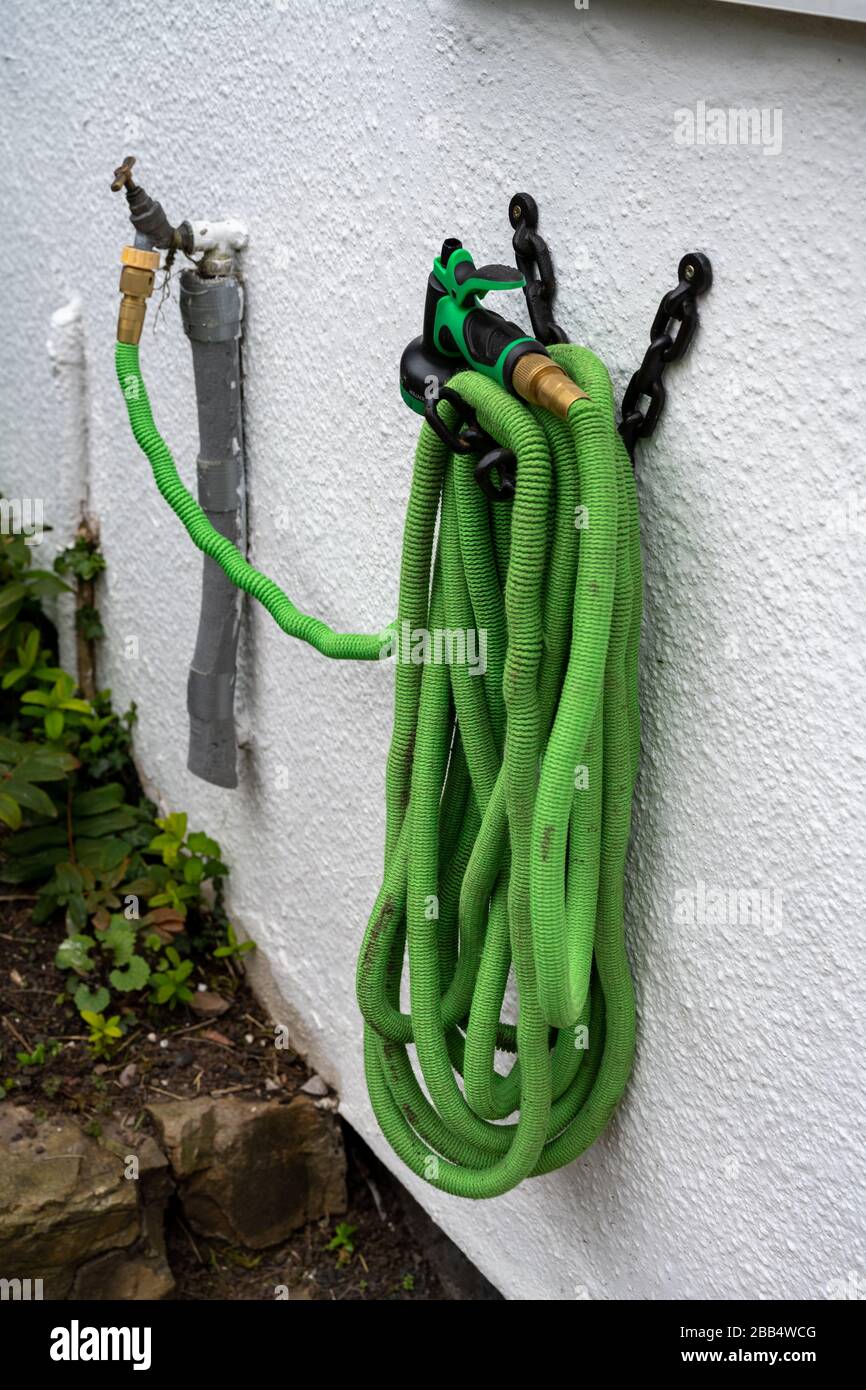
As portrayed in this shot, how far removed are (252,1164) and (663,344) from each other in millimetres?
1697

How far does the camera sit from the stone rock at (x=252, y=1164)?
2457mm

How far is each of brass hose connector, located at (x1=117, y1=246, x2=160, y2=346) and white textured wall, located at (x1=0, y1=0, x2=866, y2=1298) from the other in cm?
22

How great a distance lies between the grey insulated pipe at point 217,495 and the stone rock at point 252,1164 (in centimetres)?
58

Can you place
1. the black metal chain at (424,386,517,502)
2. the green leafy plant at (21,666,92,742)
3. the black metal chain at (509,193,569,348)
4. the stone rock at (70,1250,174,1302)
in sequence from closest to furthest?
1. the black metal chain at (424,386,517,502)
2. the black metal chain at (509,193,569,348)
3. the stone rock at (70,1250,174,1302)
4. the green leafy plant at (21,666,92,742)

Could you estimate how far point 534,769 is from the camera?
1449 millimetres

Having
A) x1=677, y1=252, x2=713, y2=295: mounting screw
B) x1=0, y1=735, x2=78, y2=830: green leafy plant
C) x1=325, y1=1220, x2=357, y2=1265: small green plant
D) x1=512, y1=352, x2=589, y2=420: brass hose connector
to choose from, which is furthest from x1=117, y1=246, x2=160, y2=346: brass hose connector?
x1=325, y1=1220, x2=357, y2=1265: small green plant

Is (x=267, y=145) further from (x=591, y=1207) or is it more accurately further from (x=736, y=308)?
(x=591, y=1207)

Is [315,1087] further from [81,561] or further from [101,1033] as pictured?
[81,561]

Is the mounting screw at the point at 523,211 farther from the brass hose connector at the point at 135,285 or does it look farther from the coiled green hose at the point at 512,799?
the brass hose connector at the point at 135,285

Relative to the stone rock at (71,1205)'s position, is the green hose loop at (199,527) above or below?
above

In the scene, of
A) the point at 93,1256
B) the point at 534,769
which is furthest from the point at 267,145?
the point at 93,1256

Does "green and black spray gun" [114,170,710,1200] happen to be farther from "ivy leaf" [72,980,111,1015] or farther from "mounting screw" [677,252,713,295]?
"ivy leaf" [72,980,111,1015]

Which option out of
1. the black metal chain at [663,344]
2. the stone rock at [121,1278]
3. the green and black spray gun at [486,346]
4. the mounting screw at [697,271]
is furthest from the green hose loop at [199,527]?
the stone rock at [121,1278]

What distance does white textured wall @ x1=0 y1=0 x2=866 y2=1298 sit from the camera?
130cm
